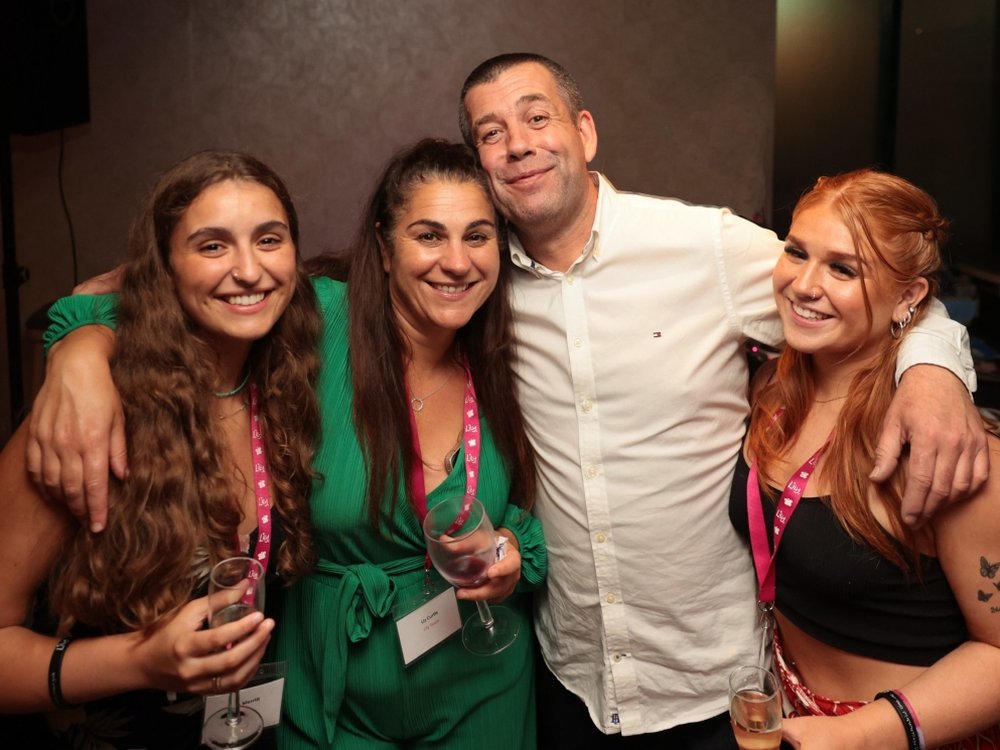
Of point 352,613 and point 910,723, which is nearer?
point 910,723

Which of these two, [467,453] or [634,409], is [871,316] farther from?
[467,453]

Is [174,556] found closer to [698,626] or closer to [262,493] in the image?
[262,493]

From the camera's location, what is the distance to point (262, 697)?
175cm

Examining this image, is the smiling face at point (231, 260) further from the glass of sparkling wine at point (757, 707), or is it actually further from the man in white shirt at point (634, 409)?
the glass of sparkling wine at point (757, 707)

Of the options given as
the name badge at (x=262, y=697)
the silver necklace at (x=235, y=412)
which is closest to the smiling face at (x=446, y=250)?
the silver necklace at (x=235, y=412)

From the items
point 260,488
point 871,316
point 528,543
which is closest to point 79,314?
point 260,488

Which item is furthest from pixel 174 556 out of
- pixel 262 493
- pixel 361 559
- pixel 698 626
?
pixel 698 626

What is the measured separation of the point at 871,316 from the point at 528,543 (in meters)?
0.90

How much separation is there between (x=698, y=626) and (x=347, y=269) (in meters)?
1.22

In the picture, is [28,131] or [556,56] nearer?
[28,131]

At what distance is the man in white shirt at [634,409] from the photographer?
6.66 feet

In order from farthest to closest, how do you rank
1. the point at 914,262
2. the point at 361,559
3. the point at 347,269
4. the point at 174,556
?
the point at 347,269 < the point at 361,559 < the point at 914,262 < the point at 174,556

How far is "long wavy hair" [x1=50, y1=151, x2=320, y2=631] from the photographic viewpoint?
5.19 feet

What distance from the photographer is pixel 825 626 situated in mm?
1790
